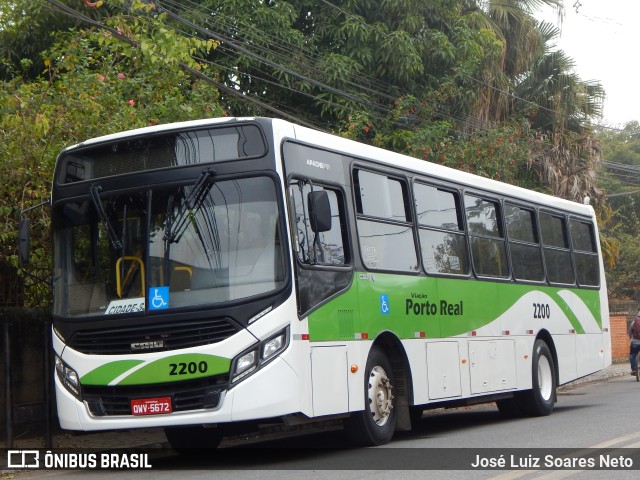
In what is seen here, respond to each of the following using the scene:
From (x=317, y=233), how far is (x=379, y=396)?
7.03ft

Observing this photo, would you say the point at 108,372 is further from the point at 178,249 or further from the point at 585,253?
the point at 585,253

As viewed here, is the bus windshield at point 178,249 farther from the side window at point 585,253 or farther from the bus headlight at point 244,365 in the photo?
the side window at point 585,253

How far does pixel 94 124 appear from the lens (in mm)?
13664

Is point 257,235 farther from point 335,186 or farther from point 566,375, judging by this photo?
point 566,375

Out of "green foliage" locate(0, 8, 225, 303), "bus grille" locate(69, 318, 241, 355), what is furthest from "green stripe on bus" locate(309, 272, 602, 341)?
"green foliage" locate(0, 8, 225, 303)

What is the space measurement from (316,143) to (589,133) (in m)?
21.8

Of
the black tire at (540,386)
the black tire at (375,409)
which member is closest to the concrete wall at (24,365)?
the black tire at (375,409)

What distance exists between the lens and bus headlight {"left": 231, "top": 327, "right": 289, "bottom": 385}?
32.7 ft

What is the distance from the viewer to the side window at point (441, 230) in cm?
1337

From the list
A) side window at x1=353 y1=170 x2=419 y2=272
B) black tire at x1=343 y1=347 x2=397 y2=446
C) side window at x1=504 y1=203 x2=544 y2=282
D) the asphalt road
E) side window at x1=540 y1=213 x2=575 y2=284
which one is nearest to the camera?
the asphalt road

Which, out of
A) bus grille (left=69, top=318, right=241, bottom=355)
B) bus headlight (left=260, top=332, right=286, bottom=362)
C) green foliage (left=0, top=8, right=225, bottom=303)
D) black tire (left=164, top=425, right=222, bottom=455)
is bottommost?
black tire (left=164, top=425, right=222, bottom=455)

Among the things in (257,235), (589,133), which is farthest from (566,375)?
(589,133)

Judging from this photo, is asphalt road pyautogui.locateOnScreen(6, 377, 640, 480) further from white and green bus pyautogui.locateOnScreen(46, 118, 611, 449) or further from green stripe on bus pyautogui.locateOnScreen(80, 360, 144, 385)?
green stripe on bus pyautogui.locateOnScreen(80, 360, 144, 385)

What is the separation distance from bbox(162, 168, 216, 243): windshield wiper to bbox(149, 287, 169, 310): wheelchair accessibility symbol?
487 millimetres
